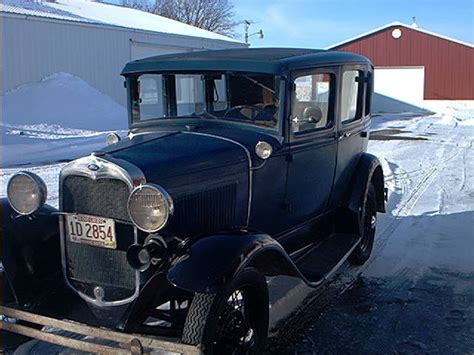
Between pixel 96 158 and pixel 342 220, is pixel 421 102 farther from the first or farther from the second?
pixel 96 158

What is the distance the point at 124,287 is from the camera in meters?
3.23

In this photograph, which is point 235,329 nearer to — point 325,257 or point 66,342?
point 66,342

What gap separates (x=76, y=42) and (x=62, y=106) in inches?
125

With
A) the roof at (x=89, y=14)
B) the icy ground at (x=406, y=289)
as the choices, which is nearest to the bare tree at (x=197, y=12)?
the roof at (x=89, y=14)

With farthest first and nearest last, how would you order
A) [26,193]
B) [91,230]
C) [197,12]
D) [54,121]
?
[197,12] → [54,121] → [26,193] → [91,230]

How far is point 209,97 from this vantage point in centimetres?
409

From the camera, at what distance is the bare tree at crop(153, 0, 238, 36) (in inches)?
1783

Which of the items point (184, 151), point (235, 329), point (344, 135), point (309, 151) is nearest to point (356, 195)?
point (344, 135)

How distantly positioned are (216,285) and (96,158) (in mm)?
1016

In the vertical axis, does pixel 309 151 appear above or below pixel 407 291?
above

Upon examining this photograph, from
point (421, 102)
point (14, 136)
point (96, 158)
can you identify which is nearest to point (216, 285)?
point (96, 158)

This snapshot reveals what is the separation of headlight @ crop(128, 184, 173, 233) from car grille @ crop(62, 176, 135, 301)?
20 cm

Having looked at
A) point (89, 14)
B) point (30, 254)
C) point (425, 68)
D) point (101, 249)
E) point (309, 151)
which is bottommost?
point (30, 254)

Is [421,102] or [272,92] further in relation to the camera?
[421,102]
